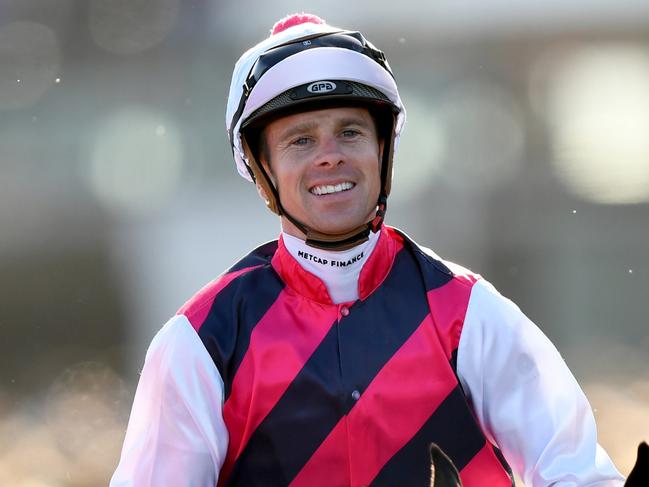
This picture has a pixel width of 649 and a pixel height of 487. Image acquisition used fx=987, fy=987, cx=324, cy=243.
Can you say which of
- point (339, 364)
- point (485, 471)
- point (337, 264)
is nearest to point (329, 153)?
point (337, 264)

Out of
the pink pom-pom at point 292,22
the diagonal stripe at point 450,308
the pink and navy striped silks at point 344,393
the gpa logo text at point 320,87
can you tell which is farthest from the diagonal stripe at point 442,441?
the pink pom-pom at point 292,22

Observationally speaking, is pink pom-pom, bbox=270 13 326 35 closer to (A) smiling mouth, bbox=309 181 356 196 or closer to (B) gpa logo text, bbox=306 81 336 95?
(B) gpa logo text, bbox=306 81 336 95

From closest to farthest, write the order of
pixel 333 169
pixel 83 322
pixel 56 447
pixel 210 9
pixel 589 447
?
pixel 589 447, pixel 333 169, pixel 56 447, pixel 83 322, pixel 210 9

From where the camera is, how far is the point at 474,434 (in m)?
2.34

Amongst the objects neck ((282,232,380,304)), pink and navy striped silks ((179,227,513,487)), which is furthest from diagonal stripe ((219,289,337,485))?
neck ((282,232,380,304))

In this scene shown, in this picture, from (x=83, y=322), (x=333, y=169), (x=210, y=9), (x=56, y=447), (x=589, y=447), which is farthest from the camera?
(x=210, y=9)

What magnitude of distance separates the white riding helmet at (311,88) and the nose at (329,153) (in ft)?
0.30

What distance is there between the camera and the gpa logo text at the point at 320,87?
2.38 metres

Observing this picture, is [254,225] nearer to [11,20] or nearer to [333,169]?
[11,20]

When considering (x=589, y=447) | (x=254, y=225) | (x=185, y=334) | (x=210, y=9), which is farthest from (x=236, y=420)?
(x=210, y=9)

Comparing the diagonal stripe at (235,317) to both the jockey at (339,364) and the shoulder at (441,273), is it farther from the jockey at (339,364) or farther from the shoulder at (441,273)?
the shoulder at (441,273)

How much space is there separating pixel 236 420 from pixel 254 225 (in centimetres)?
547

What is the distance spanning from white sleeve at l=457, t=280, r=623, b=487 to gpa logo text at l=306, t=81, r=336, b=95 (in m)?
0.60

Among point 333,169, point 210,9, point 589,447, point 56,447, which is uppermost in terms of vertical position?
point 210,9
